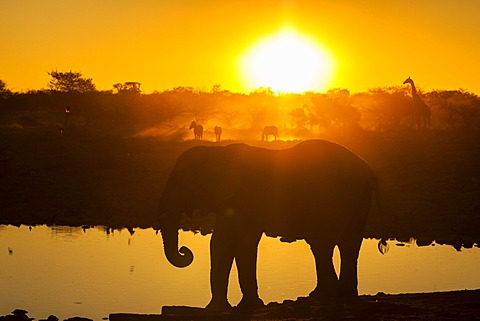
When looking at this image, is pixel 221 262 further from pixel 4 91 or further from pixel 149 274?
pixel 4 91

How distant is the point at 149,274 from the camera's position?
21000 mm

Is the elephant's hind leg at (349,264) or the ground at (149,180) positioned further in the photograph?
the ground at (149,180)

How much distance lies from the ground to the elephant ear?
13.0 meters

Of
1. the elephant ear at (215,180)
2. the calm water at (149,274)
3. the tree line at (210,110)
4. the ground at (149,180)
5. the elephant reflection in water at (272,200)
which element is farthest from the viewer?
the tree line at (210,110)

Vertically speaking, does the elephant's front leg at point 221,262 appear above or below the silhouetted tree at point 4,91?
below

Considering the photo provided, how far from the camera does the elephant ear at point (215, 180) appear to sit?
1482 cm

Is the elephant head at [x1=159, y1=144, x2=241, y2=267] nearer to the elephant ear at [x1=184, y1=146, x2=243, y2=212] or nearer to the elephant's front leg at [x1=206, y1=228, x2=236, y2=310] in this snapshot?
the elephant ear at [x1=184, y1=146, x2=243, y2=212]

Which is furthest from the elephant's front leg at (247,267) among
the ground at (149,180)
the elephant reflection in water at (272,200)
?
the ground at (149,180)

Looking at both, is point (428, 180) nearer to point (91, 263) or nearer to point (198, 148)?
point (91, 263)

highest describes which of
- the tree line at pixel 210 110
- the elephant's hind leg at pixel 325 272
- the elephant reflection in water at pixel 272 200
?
the tree line at pixel 210 110

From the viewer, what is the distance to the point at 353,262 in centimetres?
1531

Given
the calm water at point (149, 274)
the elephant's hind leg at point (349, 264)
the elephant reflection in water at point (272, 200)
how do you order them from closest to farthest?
the elephant reflection in water at point (272, 200), the elephant's hind leg at point (349, 264), the calm water at point (149, 274)

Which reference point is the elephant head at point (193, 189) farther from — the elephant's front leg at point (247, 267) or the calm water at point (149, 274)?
the calm water at point (149, 274)

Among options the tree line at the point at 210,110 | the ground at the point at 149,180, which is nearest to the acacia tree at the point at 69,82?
the tree line at the point at 210,110
